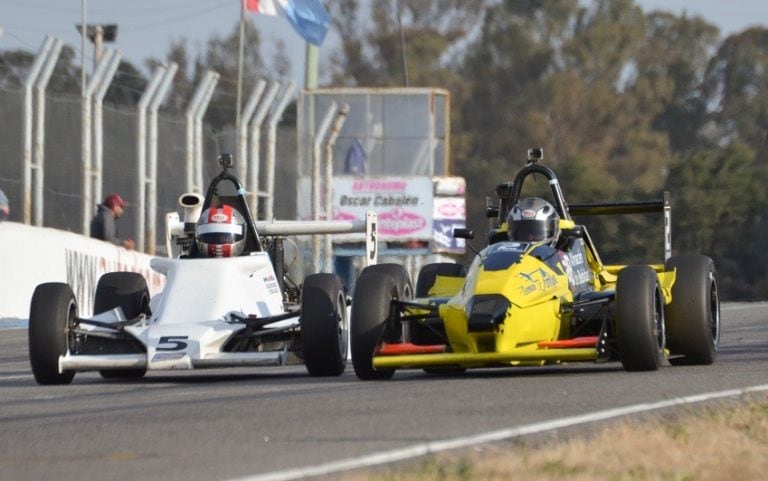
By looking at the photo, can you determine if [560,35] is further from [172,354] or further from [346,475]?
[346,475]

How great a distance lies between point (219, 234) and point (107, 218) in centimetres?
915

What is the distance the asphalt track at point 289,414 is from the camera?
7.04 meters

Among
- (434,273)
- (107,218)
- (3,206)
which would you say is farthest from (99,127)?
(434,273)

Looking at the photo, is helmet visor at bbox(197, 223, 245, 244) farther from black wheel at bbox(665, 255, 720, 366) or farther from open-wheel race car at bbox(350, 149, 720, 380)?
black wheel at bbox(665, 255, 720, 366)

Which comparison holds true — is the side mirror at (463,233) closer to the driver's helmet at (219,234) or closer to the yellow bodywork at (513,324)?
the yellow bodywork at (513,324)

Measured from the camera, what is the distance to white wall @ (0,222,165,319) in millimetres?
21578

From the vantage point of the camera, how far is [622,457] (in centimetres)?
670

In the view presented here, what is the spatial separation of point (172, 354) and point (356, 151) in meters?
30.8

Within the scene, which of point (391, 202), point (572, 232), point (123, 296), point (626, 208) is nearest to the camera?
point (572, 232)

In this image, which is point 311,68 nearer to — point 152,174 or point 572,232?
point 152,174

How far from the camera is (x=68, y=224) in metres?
23.1

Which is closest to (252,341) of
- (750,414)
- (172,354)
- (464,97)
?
(172,354)

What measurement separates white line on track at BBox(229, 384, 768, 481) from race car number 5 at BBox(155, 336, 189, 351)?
359 cm

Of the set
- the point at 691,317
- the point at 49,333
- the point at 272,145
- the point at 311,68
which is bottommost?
the point at 49,333
